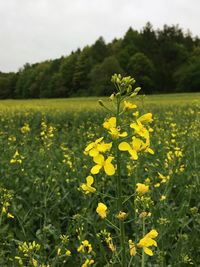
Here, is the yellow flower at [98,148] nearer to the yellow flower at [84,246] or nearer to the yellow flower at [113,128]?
the yellow flower at [113,128]

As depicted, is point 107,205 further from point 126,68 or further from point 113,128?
point 126,68

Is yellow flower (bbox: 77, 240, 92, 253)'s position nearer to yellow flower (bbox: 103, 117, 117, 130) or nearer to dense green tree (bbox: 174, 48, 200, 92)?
yellow flower (bbox: 103, 117, 117, 130)

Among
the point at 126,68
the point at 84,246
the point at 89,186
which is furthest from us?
the point at 126,68

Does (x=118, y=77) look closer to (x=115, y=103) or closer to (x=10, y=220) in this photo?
(x=115, y=103)

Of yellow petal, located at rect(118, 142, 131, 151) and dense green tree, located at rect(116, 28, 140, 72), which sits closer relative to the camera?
yellow petal, located at rect(118, 142, 131, 151)

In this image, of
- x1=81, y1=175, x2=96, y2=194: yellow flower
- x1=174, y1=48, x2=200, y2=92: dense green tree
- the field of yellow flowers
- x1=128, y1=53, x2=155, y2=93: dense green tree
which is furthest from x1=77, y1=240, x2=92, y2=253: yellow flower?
x1=174, y1=48, x2=200, y2=92: dense green tree

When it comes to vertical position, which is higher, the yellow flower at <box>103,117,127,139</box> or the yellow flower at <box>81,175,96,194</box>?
the yellow flower at <box>103,117,127,139</box>

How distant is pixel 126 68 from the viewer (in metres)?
51.3

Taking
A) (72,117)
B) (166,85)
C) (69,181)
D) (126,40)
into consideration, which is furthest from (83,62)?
(69,181)

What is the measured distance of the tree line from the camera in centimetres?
4922

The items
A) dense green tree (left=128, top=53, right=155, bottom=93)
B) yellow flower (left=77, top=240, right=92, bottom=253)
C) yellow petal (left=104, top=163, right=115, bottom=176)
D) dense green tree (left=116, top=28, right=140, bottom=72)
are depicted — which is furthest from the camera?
dense green tree (left=116, top=28, right=140, bottom=72)

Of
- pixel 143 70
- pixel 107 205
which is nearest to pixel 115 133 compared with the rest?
pixel 107 205

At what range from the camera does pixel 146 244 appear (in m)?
1.43

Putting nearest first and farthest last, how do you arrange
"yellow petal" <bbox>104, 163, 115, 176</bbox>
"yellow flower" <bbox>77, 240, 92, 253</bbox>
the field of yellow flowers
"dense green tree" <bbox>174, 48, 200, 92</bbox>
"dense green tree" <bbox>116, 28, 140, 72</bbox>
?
"yellow petal" <bbox>104, 163, 115, 176</bbox> < the field of yellow flowers < "yellow flower" <bbox>77, 240, 92, 253</bbox> < "dense green tree" <bbox>174, 48, 200, 92</bbox> < "dense green tree" <bbox>116, 28, 140, 72</bbox>
